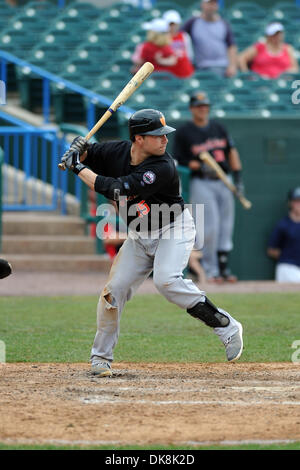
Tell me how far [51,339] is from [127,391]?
215 cm

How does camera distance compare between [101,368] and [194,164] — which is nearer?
[101,368]

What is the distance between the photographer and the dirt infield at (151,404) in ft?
15.3

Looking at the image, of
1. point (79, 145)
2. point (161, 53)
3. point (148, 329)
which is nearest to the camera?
point (79, 145)

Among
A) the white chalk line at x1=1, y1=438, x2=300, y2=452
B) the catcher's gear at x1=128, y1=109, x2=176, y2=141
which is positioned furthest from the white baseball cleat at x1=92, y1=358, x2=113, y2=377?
the white chalk line at x1=1, y1=438, x2=300, y2=452

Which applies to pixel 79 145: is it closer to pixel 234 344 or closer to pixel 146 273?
pixel 146 273

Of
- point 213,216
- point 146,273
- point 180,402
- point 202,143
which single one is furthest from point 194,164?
point 180,402

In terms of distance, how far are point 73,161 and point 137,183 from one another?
0.44 metres

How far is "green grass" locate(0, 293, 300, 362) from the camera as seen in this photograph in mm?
7180

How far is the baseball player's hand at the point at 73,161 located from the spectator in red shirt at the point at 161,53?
7.03m

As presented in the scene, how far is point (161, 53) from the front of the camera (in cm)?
1312

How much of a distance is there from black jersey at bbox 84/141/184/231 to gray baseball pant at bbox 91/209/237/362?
0.36ft

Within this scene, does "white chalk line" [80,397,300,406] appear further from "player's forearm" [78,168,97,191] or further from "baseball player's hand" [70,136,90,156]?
"baseball player's hand" [70,136,90,156]

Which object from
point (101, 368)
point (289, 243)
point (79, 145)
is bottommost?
point (289, 243)
